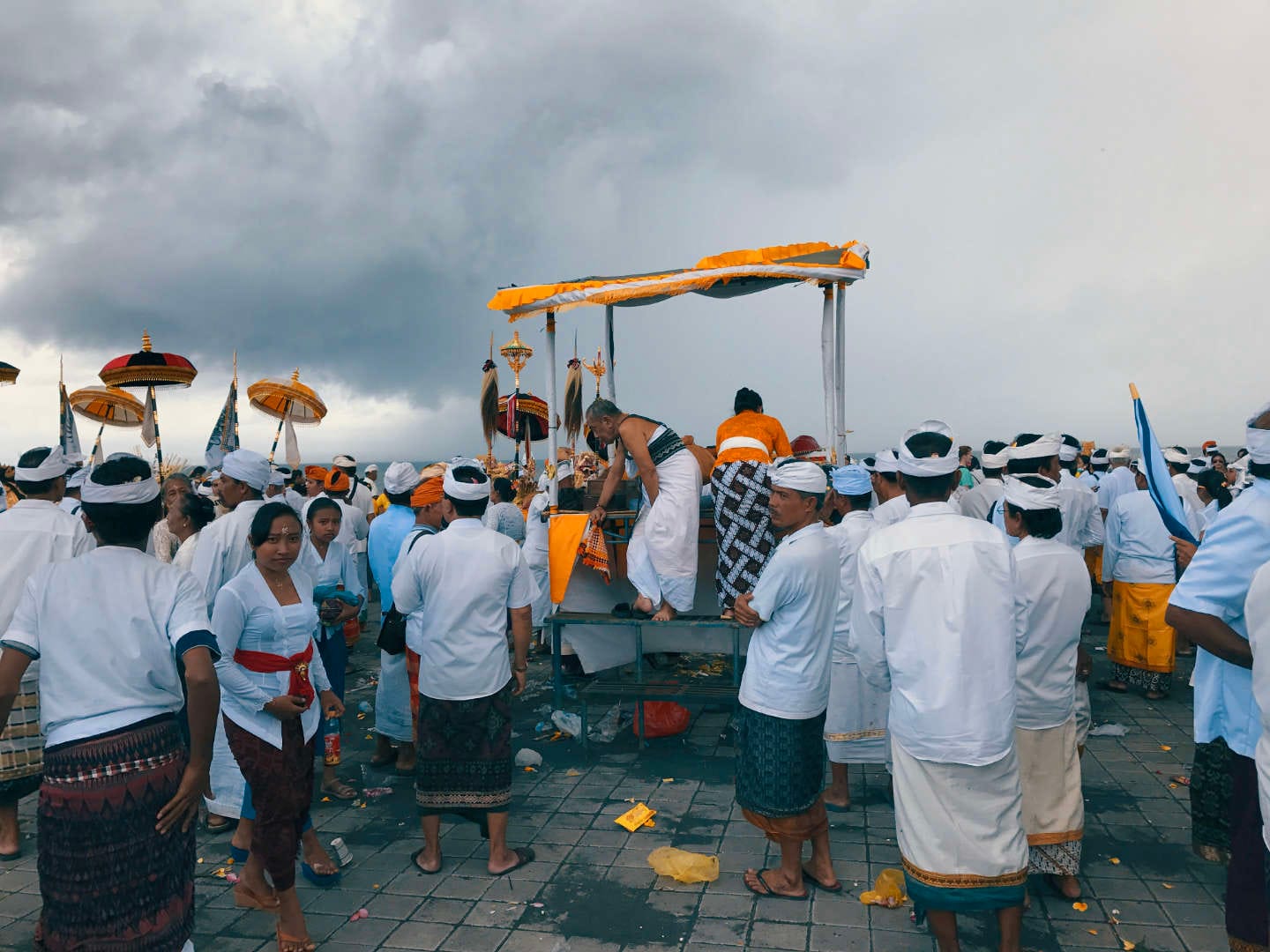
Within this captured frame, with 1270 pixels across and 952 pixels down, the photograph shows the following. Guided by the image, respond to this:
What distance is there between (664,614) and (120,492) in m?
4.07

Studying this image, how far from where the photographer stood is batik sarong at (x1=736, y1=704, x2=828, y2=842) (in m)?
3.92

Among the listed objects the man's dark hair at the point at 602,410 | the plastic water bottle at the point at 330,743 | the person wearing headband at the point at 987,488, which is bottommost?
the plastic water bottle at the point at 330,743

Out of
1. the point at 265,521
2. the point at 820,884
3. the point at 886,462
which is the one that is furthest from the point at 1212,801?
the point at 265,521

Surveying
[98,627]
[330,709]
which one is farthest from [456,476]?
[98,627]

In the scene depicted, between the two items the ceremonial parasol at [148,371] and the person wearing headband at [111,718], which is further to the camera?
the ceremonial parasol at [148,371]

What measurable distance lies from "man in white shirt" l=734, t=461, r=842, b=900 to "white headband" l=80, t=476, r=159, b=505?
2.59 meters

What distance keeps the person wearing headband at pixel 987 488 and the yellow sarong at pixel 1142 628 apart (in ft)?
4.59

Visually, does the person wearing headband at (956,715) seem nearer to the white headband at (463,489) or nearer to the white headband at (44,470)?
the white headband at (463,489)

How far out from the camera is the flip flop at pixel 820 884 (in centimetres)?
407

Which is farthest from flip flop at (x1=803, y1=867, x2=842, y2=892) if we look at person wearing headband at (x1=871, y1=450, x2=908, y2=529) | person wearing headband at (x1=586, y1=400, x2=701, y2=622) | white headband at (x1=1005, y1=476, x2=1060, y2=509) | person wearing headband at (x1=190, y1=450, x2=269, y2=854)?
person wearing headband at (x1=190, y1=450, x2=269, y2=854)

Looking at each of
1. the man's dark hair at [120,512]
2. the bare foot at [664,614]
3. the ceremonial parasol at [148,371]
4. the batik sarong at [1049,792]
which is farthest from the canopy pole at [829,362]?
the ceremonial parasol at [148,371]

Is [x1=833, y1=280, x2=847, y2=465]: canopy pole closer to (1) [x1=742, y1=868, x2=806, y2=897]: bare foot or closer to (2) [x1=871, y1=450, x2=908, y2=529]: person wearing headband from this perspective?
(2) [x1=871, y1=450, x2=908, y2=529]: person wearing headband

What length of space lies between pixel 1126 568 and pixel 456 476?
6.37 metres

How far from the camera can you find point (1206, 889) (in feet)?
13.1
